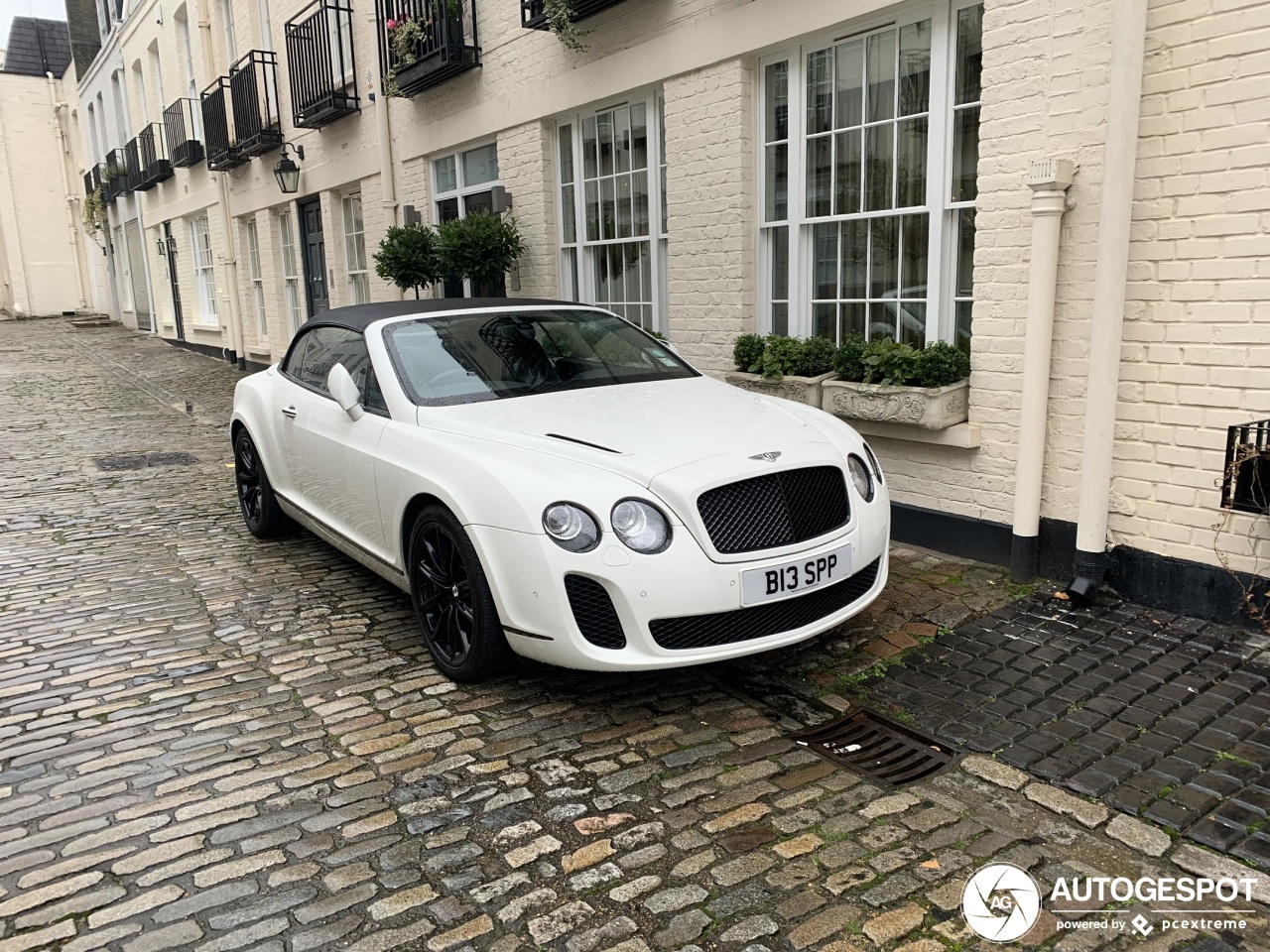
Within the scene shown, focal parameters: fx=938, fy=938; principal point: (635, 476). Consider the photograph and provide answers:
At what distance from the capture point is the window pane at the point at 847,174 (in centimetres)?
601

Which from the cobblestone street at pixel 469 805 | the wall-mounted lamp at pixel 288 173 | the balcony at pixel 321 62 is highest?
the balcony at pixel 321 62

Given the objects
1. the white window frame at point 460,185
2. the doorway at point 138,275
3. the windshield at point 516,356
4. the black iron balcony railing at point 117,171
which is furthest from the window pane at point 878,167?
the doorway at point 138,275

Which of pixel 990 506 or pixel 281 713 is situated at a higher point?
pixel 990 506

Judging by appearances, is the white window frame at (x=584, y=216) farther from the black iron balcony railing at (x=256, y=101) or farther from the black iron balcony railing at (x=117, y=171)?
the black iron balcony railing at (x=117, y=171)

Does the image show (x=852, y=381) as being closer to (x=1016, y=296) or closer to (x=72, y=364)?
(x=1016, y=296)

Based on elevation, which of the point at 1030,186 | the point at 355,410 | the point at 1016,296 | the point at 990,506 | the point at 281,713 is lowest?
the point at 281,713

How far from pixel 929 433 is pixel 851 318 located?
1148 millimetres

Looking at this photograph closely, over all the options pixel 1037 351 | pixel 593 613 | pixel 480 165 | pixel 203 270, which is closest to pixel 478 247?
pixel 480 165

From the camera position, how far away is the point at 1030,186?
4.69m

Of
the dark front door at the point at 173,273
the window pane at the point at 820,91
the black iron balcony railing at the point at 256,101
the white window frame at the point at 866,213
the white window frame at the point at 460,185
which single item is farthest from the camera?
the dark front door at the point at 173,273

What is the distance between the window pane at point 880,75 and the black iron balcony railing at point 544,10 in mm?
2548

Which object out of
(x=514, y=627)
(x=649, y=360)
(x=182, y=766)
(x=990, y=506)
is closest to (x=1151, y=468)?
(x=990, y=506)

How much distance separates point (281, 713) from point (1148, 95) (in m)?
4.72

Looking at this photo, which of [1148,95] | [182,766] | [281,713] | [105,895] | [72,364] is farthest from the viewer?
[72,364]
